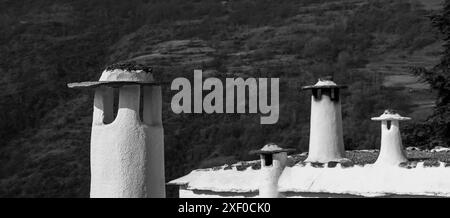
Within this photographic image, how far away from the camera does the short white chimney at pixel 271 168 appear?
17.5 metres

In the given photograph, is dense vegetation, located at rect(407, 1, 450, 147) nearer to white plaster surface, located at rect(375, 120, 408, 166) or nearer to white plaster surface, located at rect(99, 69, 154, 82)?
white plaster surface, located at rect(375, 120, 408, 166)

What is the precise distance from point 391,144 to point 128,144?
803 centimetres

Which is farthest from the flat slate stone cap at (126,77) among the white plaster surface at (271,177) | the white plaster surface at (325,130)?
the white plaster surface at (325,130)

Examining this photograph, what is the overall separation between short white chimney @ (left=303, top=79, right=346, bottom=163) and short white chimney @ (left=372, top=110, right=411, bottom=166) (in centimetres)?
200

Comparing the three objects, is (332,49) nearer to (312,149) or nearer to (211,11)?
(211,11)

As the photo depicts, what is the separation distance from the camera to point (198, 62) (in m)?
71.9

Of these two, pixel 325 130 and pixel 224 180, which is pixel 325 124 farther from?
pixel 224 180

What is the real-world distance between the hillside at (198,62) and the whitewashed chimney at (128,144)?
23.7 meters

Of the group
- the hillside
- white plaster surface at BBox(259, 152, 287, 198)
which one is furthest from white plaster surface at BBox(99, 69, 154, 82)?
the hillside

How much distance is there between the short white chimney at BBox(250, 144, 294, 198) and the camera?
1750 centimetres

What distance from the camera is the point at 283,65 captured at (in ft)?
237

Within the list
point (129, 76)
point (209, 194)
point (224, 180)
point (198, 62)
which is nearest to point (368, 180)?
point (224, 180)

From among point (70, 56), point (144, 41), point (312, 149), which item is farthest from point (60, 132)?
point (312, 149)
